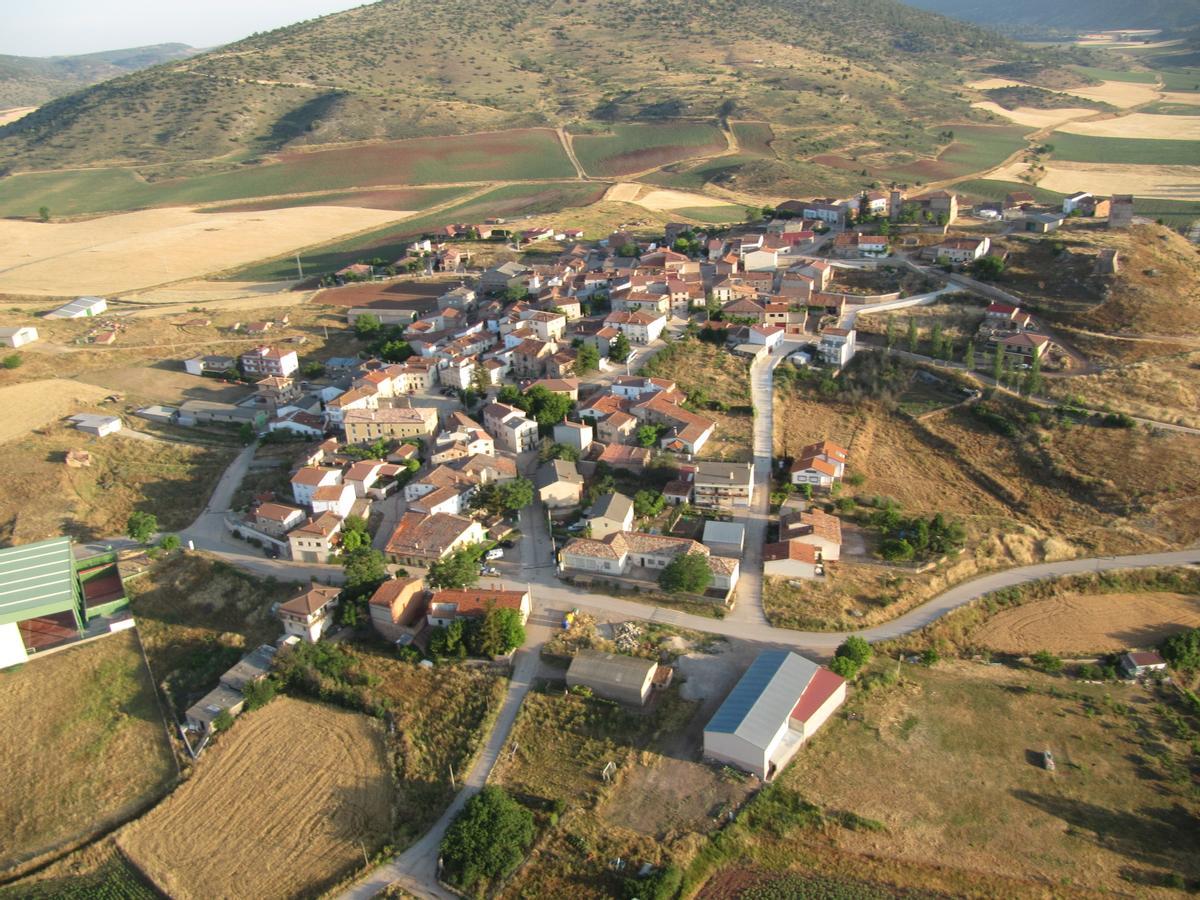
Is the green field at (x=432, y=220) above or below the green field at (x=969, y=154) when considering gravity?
below

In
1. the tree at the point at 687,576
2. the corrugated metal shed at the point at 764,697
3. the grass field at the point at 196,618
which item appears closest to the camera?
the corrugated metal shed at the point at 764,697

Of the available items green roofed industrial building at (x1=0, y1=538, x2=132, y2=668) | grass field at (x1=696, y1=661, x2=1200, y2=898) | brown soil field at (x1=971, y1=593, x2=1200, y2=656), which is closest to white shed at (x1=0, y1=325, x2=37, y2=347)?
green roofed industrial building at (x1=0, y1=538, x2=132, y2=668)

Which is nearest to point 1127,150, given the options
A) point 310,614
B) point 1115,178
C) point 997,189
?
point 1115,178

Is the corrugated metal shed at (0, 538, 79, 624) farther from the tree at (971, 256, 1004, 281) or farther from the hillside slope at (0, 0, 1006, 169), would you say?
the hillside slope at (0, 0, 1006, 169)

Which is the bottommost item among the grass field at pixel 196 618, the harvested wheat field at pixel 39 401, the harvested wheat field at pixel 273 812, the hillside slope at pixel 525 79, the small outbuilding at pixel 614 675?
the harvested wheat field at pixel 273 812

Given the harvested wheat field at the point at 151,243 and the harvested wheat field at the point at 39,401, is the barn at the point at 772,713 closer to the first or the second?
the harvested wheat field at the point at 39,401

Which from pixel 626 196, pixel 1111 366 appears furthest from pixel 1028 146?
pixel 1111 366

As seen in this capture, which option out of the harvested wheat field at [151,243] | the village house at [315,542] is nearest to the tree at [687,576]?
the village house at [315,542]
